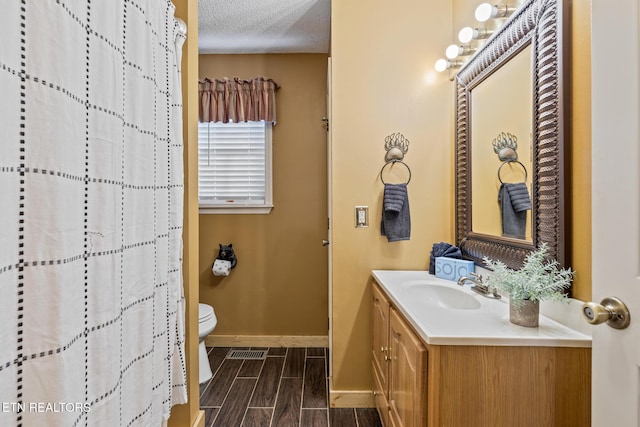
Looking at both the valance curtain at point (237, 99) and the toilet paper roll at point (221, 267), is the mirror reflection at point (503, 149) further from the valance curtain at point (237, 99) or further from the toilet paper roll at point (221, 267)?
the toilet paper roll at point (221, 267)

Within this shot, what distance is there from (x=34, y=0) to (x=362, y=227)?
1.66 meters

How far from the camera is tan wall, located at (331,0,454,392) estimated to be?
6.45 ft

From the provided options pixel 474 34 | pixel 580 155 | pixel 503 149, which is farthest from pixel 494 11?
pixel 580 155

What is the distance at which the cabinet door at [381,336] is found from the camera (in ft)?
5.02

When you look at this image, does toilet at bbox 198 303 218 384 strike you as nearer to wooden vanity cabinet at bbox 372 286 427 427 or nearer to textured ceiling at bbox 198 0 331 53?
wooden vanity cabinet at bbox 372 286 427 427

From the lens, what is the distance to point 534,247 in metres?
1.21

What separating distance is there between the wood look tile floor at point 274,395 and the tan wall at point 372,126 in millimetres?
188

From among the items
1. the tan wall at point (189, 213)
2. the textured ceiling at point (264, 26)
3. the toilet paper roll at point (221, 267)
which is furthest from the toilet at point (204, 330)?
the textured ceiling at point (264, 26)

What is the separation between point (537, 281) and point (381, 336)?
2.81ft

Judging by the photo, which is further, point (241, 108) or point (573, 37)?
point (241, 108)

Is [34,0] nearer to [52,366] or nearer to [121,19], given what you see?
[121,19]

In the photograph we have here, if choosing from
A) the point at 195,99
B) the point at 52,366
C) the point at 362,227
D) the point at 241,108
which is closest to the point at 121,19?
the point at 195,99

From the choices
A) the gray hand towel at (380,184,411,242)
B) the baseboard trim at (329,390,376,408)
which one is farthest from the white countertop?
the baseboard trim at (329,390,376,408)

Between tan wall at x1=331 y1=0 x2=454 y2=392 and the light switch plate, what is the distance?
1.3 inches
